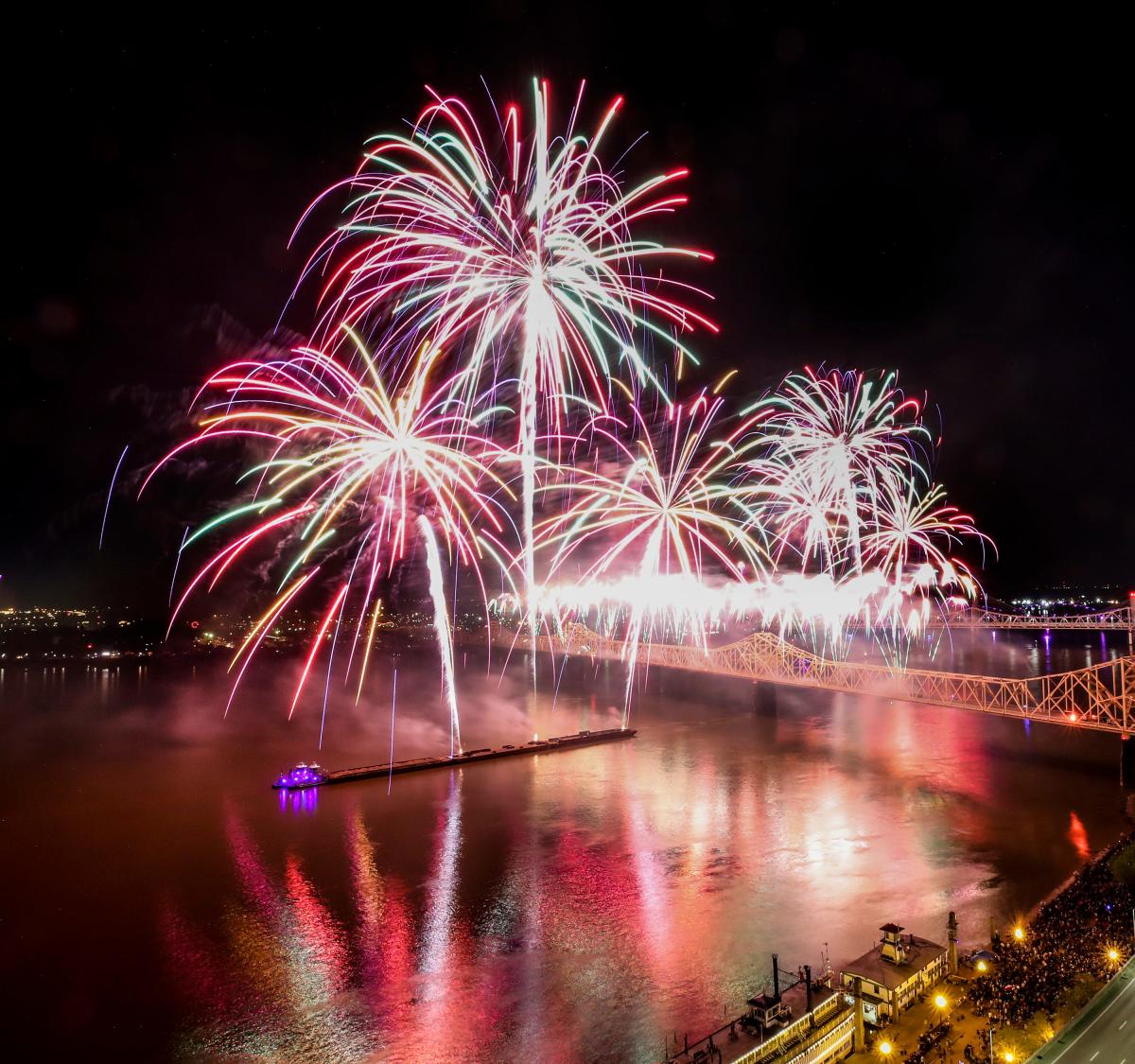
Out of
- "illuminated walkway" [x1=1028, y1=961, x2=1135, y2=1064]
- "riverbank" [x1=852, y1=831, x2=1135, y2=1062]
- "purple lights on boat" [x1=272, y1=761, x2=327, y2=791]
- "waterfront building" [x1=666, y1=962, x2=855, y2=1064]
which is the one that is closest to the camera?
"illuminated walkway" [x1=1028, y1=961, x2=1135, y2=1064]

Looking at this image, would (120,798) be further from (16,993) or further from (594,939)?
(594,939)

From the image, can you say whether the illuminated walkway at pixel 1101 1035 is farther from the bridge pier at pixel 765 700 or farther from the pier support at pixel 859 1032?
the bridge pier at pixel 765 700

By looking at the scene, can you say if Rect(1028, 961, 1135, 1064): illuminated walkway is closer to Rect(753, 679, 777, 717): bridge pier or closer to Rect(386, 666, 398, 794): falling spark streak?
Rect(386, 666, 398, 794): falling spark streak

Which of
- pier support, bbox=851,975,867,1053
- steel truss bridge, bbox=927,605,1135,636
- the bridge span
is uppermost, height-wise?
steel truss bridge, bbox=927,605,1135,636

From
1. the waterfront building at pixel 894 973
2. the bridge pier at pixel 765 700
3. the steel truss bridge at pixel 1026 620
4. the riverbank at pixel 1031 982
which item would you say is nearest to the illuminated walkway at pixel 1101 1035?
the riverbank at pixel 1031 982

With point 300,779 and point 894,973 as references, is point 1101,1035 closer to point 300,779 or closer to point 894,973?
point 894,973

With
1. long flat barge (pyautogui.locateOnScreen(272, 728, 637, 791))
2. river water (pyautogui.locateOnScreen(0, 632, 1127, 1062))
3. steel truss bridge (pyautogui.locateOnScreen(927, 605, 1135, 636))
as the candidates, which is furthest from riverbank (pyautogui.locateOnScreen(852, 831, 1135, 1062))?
steel truss bridge (pyautogui.locateOnScreen(927, 605, 1135, 636))
